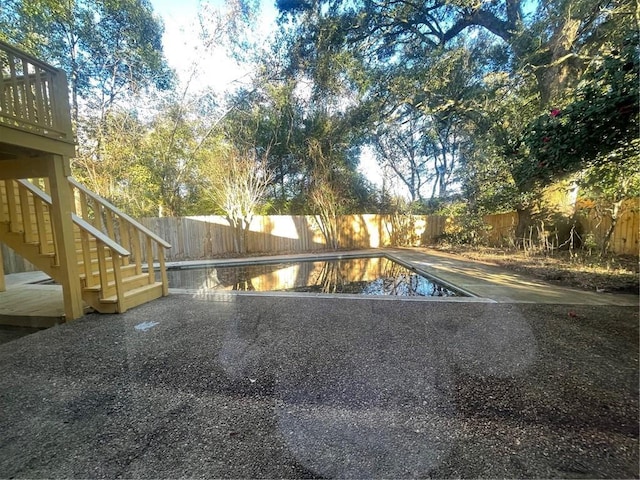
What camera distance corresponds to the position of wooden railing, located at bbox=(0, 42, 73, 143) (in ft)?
9.19

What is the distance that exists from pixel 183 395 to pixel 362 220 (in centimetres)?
1019

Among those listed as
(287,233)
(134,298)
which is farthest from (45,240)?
(287,233)

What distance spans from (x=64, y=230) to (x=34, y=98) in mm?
1476

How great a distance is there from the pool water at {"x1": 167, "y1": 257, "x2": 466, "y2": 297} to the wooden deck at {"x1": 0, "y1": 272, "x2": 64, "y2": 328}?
1732 millimetres

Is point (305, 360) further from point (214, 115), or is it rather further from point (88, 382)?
point (214, 115)

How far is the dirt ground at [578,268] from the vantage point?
4.18 metres

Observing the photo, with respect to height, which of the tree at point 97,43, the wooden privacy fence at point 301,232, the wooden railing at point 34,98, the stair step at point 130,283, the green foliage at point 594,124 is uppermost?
the tree at point 97,43

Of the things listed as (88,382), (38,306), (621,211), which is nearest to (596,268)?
(621,211)

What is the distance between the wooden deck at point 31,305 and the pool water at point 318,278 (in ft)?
5.68

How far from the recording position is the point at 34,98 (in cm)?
310

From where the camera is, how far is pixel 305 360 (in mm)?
2268

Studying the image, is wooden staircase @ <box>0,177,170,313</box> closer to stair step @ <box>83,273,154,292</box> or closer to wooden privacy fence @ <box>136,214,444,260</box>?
stair step @ <box>83,273,154,292</box>

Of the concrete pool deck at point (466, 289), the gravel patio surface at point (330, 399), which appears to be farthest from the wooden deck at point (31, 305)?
the gravel patio surface at point (330, 399)

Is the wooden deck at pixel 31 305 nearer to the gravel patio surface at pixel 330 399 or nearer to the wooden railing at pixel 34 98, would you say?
the gravel patio surface at pixel 330 399
